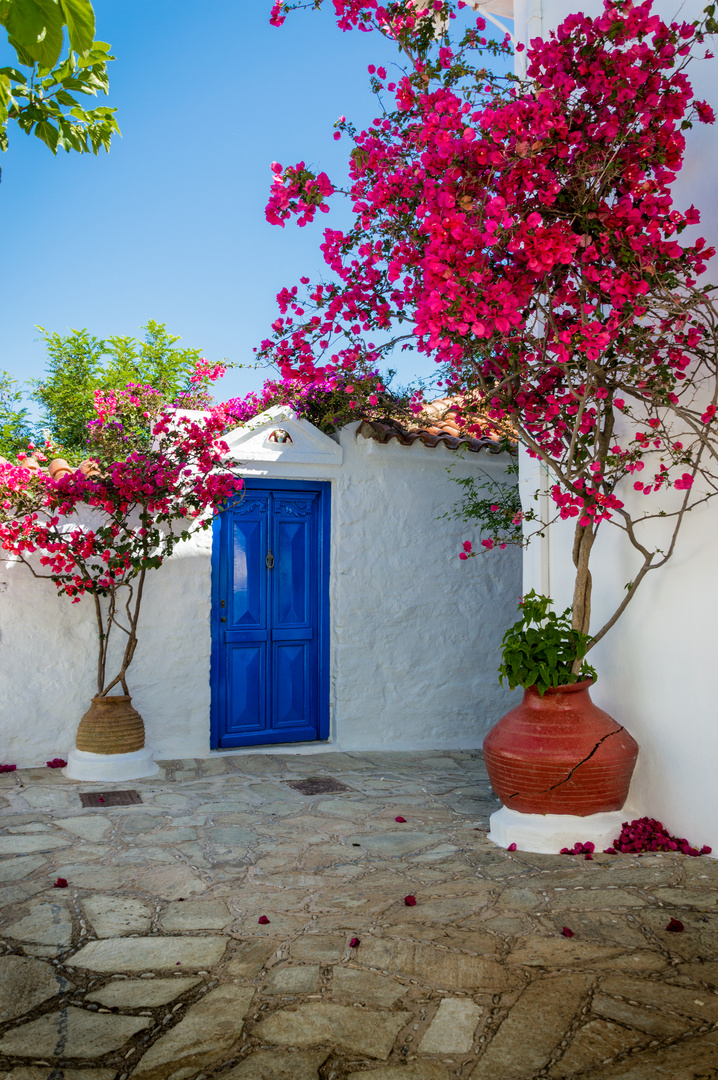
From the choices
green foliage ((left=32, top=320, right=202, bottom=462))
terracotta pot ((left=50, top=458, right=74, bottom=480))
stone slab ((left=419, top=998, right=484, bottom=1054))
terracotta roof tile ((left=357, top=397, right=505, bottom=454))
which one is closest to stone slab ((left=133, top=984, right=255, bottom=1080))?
stone slab ((left=419, top=998, right=484, bottom=1054))

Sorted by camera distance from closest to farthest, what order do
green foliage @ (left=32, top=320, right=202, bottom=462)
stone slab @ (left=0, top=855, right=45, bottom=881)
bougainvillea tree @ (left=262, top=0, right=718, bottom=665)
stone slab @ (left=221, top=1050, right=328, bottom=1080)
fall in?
stone slab @ (left=221, top=1050, right=328, bottom=1080) < bougainvillea tree @ (left=262, top=0, right=718, bottom=665) < stone slab @ (left=0, top=855, right=45, bottom=881) < green foliage @ (left=32, top=320, right=202, bottom=462)

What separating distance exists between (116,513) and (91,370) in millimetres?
16783

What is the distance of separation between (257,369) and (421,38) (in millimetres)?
1937

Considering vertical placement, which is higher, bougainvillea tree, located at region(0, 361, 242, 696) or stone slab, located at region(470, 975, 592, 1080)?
bougainvillea tree, located at region(0, 361, 242, 696)

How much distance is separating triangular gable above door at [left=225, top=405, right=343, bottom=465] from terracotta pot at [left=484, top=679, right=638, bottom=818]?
301 centimetres

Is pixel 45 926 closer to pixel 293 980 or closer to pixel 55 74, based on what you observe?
pixel 293 980

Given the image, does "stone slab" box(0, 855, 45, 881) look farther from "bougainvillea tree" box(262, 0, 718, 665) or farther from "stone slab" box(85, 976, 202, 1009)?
"bougainvillea tree" box(262, 0, 718, 665)

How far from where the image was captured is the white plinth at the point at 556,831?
3.60 metres

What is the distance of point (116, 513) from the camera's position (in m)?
5.31

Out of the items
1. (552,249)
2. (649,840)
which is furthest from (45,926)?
(552,249)

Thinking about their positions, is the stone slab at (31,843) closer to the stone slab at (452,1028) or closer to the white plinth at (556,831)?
the white plinth at (556,831)

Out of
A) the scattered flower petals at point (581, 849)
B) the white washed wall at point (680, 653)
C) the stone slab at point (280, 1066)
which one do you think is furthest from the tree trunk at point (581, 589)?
the stone slab at point (280, 1066)

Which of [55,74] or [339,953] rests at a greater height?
[55,74]

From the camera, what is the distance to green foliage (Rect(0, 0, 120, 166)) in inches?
60.5
